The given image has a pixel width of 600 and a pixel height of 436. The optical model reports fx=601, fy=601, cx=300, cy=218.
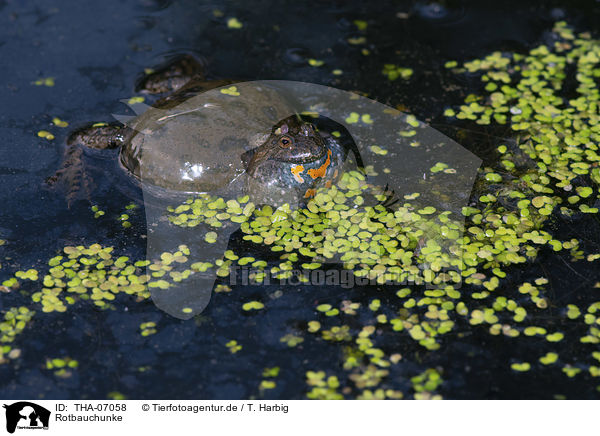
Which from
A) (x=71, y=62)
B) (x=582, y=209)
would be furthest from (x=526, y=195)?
(x=71, y=62)

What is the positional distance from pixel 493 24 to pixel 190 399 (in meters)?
4.07

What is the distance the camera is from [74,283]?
3340 millimetres

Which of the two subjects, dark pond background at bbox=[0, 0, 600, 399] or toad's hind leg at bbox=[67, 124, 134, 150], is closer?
dark pond background at bbox=[0, 0, 600, 399]

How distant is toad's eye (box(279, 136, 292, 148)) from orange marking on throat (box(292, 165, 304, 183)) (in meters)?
0.14

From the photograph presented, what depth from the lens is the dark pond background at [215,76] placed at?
2938 millimetres

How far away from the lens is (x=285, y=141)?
3697 millimetres

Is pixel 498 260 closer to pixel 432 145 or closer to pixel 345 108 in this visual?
pixel 432 145

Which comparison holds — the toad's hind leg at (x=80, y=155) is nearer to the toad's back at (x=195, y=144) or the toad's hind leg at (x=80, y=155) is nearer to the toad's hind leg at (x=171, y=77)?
the toad's back at (x=195, y=144)

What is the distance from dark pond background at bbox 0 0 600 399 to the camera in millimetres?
2938
